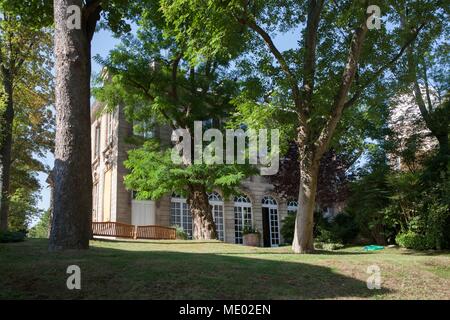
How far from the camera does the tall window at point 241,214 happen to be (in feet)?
96.1

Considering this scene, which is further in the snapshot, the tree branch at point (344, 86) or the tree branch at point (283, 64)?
the tree branch at point (283, 64)

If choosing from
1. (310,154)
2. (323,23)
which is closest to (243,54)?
(323,23)

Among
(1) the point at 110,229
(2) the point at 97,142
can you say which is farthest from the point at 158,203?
(2) the point at 97,142

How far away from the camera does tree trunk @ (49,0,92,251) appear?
10.8 meters

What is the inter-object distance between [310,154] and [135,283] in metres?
7.57

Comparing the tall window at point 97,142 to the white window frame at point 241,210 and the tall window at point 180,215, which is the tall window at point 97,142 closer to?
the tall window at point 180,215

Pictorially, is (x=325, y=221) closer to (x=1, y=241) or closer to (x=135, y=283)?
(x=1, y=241)

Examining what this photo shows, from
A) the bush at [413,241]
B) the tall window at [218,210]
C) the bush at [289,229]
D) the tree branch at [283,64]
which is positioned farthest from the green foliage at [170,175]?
the tall window at [218,210]

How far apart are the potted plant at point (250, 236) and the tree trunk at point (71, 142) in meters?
17.4

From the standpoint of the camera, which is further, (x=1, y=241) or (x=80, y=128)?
(x=1, y=241)

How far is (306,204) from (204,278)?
6197mm

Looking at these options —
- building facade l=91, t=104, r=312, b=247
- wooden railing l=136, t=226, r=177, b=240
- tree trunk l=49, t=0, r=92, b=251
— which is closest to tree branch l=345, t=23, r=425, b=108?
tree trunk l=49, t=0, r=92, b=251
